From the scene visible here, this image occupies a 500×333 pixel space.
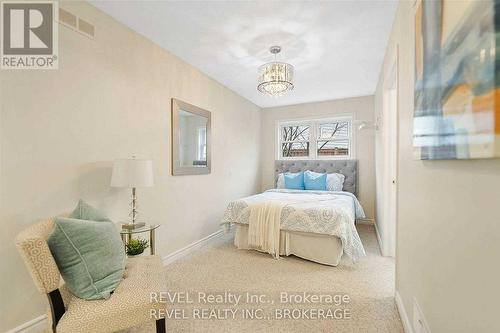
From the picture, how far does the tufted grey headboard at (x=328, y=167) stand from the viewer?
15.5ft

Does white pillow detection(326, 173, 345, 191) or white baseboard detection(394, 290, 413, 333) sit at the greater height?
white pillow detection(326, 173, 345, 191)

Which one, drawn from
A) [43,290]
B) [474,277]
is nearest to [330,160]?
[474,277]

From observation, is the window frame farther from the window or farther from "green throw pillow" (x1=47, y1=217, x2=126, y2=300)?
"green throw pillow" (x1=47, y1=217, x2=126, y2=300)

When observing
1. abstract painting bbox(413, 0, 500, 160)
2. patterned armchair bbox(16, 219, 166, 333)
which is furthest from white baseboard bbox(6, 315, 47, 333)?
abstract painting bbox(413, 0, 500, 160)

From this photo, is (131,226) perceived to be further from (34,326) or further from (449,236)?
(449,236)

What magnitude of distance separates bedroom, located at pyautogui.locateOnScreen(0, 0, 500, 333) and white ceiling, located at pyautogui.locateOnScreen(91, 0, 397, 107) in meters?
0.02

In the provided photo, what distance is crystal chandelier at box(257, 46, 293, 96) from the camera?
8.97 feet

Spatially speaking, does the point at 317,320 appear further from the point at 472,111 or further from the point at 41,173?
the point at 41,173

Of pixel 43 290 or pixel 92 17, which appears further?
pixel 92 17

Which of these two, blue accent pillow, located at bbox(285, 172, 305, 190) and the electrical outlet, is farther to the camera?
blue accent pillow, located at bbox(285, 172, 305, 190)

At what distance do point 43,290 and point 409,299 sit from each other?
220cm

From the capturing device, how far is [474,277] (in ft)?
2.62

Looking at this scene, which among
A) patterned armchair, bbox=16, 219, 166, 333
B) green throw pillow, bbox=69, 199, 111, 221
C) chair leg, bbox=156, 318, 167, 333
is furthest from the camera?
green throw pillow, bbox=69, 199, 111, 221

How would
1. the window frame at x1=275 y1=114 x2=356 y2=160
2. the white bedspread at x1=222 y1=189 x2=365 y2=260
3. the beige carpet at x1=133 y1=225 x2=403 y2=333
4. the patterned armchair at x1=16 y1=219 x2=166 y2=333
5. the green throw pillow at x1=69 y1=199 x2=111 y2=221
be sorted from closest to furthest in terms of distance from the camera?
1. the patterned armchair at x1=16 y1=219 x2=166 y2=333
2. the green throw pillow at x1=69 y1=199 x2=111 y2=221
3. the beige carpet at x1=133 y1=225 x2=403 y2=333
4. the white bedspread at x1=222 y1=189 x2=365 y2=260
5. the window frame at x1=275 y1=114 x2=356 y2=160
